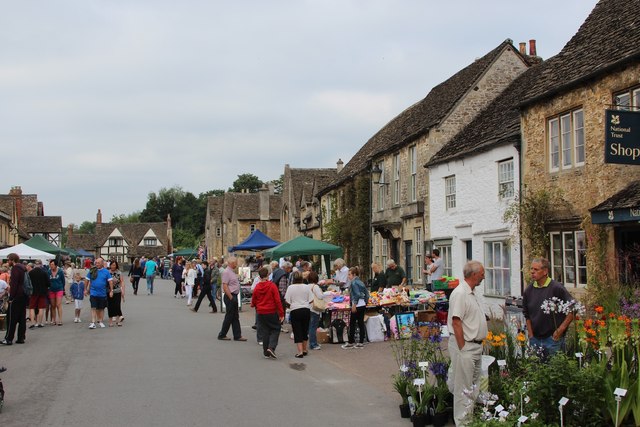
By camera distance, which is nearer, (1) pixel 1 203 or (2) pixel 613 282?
(2) pixel 613 282

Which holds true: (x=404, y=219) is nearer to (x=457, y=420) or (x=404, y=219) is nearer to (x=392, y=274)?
(x=392, y=274)

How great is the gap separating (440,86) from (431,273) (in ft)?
45.6

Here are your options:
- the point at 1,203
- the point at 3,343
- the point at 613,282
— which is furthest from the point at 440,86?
the point at 1,203

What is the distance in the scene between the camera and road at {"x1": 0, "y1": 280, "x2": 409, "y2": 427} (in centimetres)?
858

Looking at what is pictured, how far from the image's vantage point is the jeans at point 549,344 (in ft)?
27.2

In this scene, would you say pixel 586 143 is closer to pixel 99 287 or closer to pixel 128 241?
pixel 99 287

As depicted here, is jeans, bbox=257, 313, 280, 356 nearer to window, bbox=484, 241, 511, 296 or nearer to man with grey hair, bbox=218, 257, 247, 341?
man with grey hair, bbox=218, 257, 247, 341

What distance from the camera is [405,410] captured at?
28.3ft

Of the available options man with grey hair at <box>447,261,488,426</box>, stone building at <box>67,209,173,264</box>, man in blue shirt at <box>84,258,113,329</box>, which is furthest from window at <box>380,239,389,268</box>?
stone building at <box>67,209,173,264</box>

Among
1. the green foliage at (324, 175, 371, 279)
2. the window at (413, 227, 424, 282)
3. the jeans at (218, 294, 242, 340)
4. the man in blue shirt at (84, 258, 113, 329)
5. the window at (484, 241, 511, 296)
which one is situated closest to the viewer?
the jeans at (218, 294, 242, 340)

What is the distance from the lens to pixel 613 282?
47.0ft

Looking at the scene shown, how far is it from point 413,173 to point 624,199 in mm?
13882

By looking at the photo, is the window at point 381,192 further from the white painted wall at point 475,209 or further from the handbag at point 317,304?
the handbag at point 317,304

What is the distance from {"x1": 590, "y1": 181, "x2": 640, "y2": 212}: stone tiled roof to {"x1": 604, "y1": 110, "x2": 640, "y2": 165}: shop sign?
871mm
